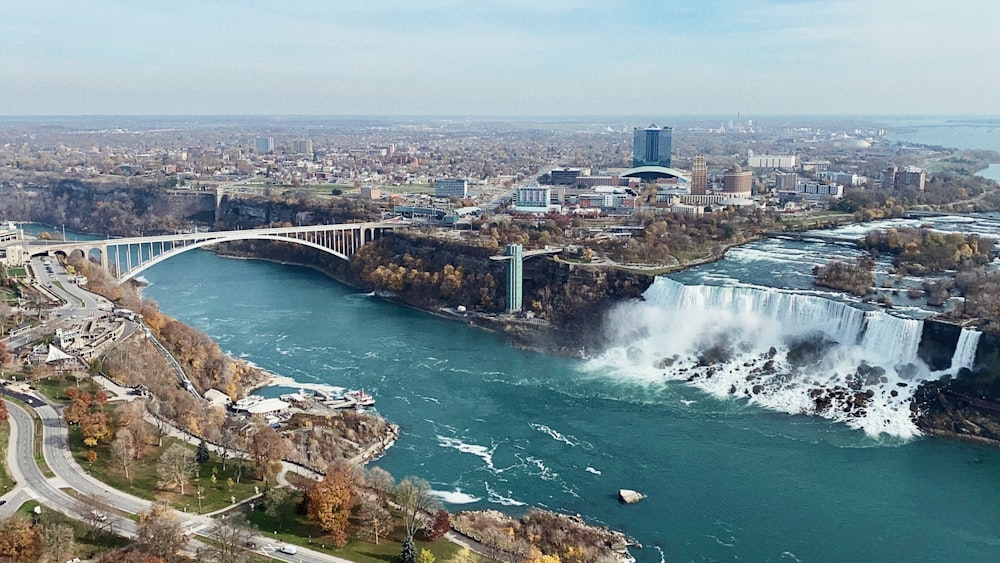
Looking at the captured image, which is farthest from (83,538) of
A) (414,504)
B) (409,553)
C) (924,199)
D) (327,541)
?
(924,199)

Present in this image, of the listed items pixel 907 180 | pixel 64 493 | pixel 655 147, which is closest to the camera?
pixel 64 493

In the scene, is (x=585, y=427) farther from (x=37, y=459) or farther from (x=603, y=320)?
(x=37, y=459)

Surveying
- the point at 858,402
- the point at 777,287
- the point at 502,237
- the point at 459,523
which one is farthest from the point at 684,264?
the point at 459,523

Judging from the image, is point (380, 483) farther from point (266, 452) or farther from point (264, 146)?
point (264, 146)

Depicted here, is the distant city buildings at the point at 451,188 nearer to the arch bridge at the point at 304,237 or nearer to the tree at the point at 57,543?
the arch bridge at the point at 304,237

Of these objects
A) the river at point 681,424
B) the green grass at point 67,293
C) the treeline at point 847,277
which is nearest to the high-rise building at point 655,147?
the river at point 681,424

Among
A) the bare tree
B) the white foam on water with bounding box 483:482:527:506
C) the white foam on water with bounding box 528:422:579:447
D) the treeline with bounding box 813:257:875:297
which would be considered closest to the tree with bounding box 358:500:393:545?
the white foam on water with bounding box 483:482:527:506

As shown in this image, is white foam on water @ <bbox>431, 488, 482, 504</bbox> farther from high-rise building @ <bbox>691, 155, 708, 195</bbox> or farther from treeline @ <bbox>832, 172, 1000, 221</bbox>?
high-rise building @ <bbox>691, 155, 708, 195</bbox>
